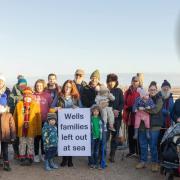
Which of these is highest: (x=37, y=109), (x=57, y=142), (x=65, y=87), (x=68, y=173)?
(x=65, y=87)

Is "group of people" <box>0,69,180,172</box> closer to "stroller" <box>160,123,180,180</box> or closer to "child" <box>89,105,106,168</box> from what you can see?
"child" <box>89,105,106,168</box>

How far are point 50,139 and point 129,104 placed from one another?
2.15m

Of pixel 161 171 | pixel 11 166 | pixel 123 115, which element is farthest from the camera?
pixel 123 115

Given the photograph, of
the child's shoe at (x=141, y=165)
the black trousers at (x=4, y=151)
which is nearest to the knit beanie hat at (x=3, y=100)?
the black trousers at (x=4, y=151)

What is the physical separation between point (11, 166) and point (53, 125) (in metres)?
1.29

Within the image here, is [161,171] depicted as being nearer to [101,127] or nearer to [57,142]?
[101,127]

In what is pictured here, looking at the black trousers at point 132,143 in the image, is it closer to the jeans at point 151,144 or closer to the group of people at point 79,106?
the group of people at point 79,106

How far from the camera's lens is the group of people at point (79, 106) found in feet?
24.6

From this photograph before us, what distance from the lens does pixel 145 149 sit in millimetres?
7688

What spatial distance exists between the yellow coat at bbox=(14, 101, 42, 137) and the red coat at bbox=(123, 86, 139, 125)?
6.87 ft

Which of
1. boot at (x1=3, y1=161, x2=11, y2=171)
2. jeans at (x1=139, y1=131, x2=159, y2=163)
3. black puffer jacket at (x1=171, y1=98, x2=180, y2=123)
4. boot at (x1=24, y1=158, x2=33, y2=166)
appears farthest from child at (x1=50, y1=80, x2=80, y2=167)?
black puffer jacket at (x1=171, y1=98, x2=180, y2=123)

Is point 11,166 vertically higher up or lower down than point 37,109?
lower down

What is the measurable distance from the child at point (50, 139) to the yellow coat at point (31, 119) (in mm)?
302

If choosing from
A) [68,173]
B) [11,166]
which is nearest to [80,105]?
[68,173]
